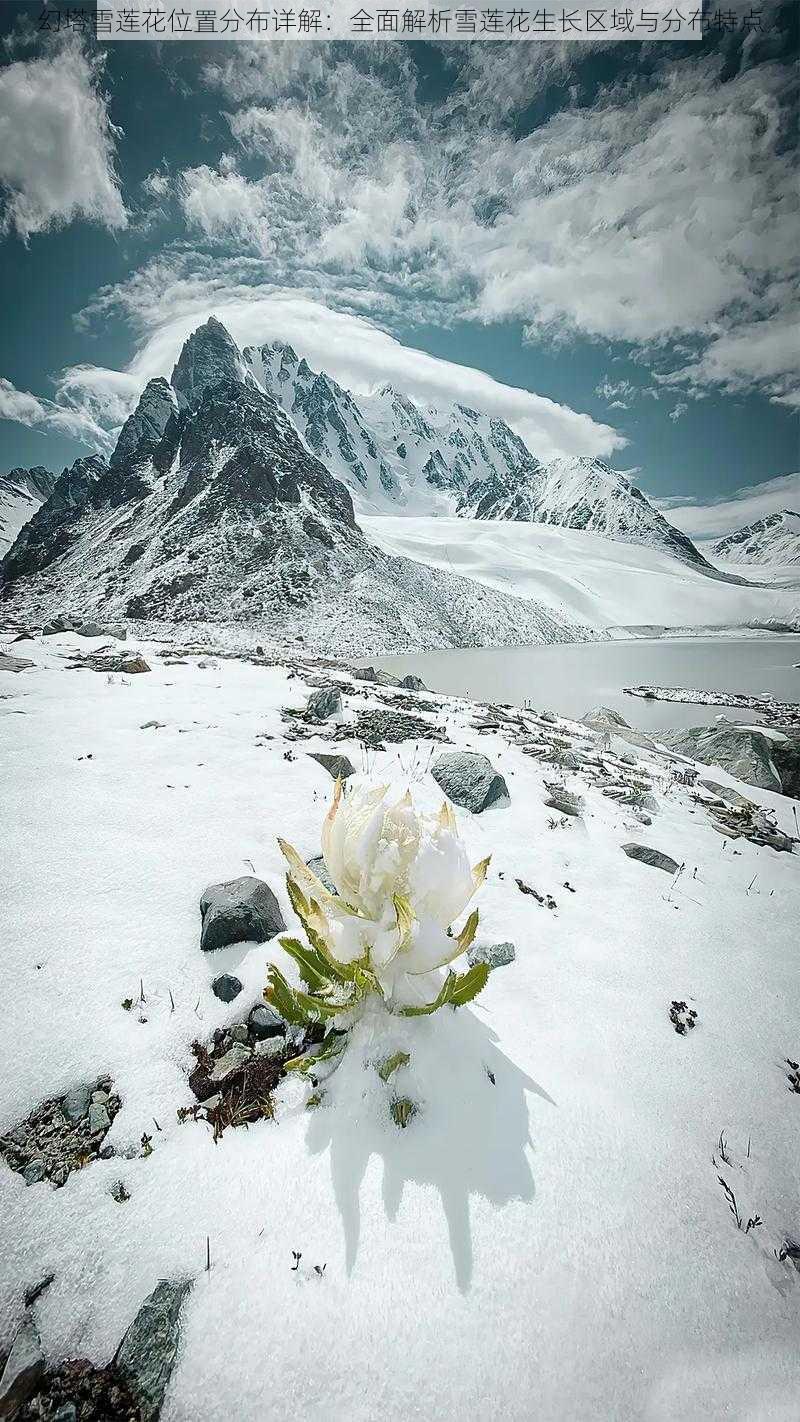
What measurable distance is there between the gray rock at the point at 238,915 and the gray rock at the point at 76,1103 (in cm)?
81

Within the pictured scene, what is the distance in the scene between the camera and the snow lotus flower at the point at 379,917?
2.06 m

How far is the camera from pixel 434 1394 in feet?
4.78

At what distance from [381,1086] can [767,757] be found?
363 inches

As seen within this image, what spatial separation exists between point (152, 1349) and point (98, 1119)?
2.50 ft

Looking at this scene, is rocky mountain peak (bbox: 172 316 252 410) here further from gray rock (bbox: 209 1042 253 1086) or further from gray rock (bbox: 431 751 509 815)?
gray rock (bbox: 209 1042 253 1086)

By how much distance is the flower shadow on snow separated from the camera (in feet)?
5.82

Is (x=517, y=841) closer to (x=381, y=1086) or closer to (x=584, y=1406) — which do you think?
(x=381, y=1086)

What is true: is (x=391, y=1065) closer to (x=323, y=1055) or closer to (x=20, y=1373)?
(x=323, y=1055)

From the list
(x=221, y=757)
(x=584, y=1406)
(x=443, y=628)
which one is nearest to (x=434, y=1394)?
(x=584, y=1406)

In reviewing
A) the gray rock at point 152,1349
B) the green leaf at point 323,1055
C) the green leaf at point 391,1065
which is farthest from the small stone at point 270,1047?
the gray rock at point 152,1349

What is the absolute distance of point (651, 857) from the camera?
14.7 ft

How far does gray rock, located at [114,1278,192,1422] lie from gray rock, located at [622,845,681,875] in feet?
13.5

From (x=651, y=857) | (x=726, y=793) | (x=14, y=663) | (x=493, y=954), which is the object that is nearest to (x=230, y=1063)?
(x=493, y=954)

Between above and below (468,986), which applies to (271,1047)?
below
